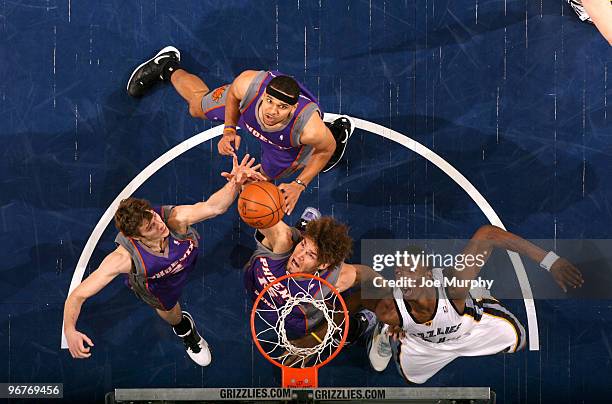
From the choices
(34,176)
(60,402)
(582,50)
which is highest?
(582,50)

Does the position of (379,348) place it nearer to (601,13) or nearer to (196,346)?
(196,346)

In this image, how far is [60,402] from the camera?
6.15m

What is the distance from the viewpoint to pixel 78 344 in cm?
599

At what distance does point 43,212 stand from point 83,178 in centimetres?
41

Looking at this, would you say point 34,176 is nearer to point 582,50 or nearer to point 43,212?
point 43,212

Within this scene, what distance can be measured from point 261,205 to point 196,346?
4.30 feet

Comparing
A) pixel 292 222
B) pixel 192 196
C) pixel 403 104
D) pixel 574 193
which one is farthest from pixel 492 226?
pixel 192 196

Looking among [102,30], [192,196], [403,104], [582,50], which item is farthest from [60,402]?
[582,50]

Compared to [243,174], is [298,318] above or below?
below

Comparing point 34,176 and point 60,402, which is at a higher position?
point 34,176

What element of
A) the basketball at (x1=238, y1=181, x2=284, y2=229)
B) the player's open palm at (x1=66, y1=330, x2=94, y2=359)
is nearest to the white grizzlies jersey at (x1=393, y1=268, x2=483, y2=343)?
the basketball at (x1=238, y1=181, x2=284, y2=229)

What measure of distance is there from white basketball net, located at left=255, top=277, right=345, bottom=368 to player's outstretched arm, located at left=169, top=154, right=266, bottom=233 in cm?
74

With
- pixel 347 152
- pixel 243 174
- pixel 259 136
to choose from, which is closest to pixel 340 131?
pixel 347 152

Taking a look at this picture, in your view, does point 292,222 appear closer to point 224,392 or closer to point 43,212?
point 224,392
